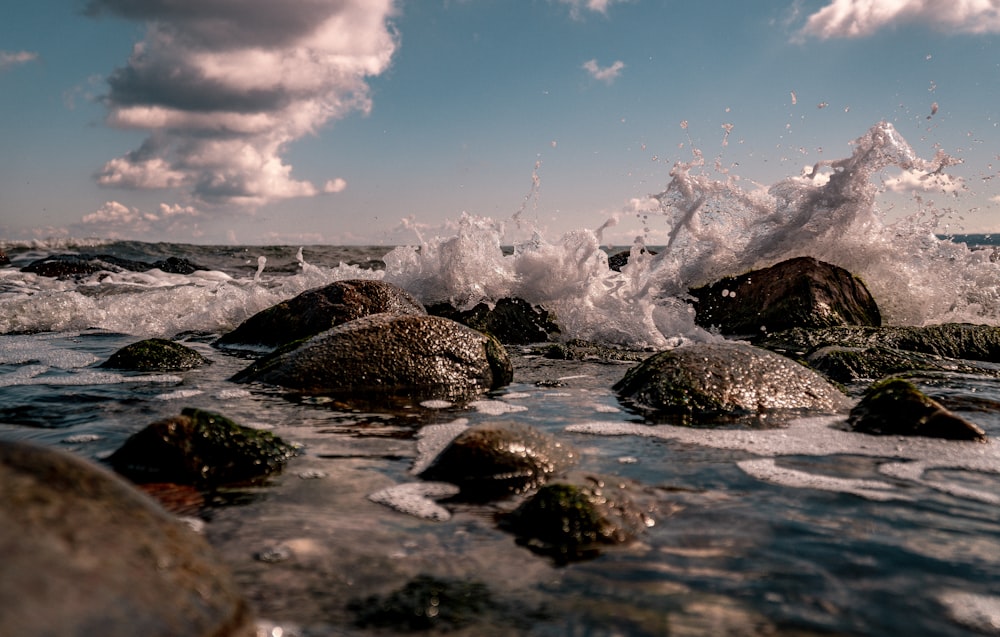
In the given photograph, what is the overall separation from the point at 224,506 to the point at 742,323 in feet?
25.2

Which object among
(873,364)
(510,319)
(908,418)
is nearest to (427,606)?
(908,418)

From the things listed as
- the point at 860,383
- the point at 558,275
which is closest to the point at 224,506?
the point at 860,383

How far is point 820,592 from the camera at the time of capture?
2.13 metres

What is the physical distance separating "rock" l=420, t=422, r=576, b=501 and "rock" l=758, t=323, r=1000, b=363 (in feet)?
15.9

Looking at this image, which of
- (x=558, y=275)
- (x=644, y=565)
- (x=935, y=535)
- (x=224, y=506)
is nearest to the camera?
(x=644, y=565)

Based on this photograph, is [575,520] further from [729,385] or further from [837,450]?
[729,385]

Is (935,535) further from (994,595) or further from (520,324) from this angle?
(520,324)

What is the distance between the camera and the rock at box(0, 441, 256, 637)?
136cm

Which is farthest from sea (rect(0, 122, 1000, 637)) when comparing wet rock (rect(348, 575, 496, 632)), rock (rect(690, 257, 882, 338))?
rock (rect(690, 257, 882, 338))

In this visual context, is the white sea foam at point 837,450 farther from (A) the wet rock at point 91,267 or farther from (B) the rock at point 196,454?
(A) the wet rock at point 91,267

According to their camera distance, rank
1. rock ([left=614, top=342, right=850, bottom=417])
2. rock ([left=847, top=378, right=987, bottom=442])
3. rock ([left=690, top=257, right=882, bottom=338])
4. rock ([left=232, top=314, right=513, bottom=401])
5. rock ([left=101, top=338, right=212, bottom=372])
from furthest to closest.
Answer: rock ([left=690, top=257, right=882, bottom=338]) → rock ([left=101, top=338, right=212, bottom=372]) → rock ([left=232, top=314, right=513, bottom=401]) → rock ([left=614, top=342, right=850, bottom=417]) → rock ([left=847, top=378, right=987, bottom=442])

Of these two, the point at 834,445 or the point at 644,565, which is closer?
the point at 644,565

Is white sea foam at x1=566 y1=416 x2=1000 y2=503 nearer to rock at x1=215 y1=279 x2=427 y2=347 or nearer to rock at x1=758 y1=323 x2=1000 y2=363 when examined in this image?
rock at x1=758 y1=323 x2=1000 y2=363

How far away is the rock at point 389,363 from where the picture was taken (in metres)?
5.21
